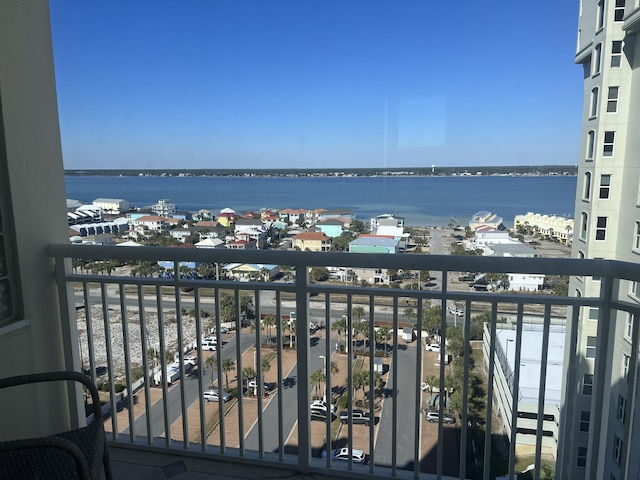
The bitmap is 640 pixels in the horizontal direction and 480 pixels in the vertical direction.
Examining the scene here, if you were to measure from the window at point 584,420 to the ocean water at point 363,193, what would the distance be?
874 mm

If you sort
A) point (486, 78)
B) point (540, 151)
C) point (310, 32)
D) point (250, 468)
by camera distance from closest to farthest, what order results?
point (250, 468)
point (540, 151)
point (486, 78)
point (310, 32)

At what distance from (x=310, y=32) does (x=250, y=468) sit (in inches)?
129

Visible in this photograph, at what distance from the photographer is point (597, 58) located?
6.15 ft

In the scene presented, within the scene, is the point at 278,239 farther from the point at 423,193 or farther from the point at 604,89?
the point at 604,89

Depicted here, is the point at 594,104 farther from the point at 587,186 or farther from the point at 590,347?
the point at 590,347

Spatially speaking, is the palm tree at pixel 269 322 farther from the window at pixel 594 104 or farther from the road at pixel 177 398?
the window at pixel 594 104

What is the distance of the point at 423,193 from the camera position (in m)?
2.25

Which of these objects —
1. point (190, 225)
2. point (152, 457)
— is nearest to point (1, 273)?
point (190, 225)

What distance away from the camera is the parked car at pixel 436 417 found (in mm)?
1897

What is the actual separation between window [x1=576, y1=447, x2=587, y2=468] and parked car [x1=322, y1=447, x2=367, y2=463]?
0.96 metres

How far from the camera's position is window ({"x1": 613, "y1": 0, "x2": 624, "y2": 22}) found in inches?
67.0

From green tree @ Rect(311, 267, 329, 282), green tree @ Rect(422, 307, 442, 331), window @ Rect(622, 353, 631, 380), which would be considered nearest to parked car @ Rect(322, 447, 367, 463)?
green tree @ Rect(422, 307, 442, 331)

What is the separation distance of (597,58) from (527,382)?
1.52 meters

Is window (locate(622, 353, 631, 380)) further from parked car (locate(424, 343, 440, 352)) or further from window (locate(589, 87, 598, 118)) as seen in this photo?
window (locate(589, 87, 598, 118))
